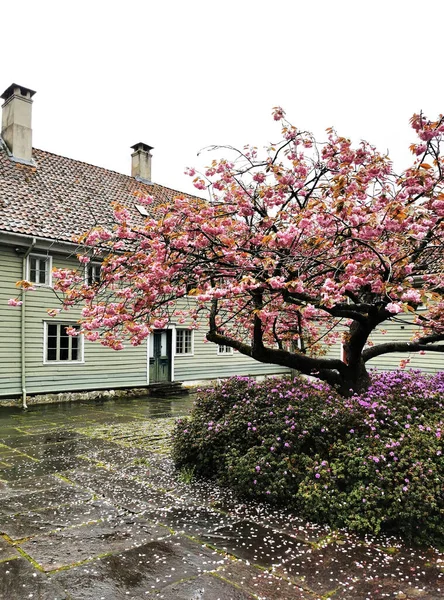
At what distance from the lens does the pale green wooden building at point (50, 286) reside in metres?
13.6

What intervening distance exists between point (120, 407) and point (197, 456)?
778 centimetres

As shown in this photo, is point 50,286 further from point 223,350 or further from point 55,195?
point 223,350

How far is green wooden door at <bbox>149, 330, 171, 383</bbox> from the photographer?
1772 centimetres

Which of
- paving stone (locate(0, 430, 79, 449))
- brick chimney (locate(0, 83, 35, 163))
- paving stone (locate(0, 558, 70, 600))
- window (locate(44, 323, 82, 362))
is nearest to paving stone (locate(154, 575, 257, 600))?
paving stone (locate(0, 558, 70, 600))

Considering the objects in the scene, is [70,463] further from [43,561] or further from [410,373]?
[410,373]

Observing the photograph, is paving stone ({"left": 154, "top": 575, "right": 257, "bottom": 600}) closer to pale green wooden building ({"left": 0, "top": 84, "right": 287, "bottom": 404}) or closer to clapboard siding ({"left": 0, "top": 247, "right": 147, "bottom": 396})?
pale green wooden building ({"left": 0, "top": 84, "right": 287, "bottom": 404})

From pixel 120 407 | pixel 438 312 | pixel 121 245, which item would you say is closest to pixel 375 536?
pixel 438 312

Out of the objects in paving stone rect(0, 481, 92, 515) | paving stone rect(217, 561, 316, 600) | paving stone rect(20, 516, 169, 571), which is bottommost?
paving stone rect(0, 481, 92, 515)

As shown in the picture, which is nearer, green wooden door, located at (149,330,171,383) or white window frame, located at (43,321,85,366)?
white window frame, located at (43,321,85,366)

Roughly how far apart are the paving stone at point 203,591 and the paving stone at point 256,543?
47cm

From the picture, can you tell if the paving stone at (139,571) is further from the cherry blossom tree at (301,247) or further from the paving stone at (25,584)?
the cherry blossom tree at (301,247)

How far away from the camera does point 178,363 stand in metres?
18.4

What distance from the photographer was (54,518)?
4723 mm

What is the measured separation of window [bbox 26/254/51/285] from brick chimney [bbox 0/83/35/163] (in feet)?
14.7
